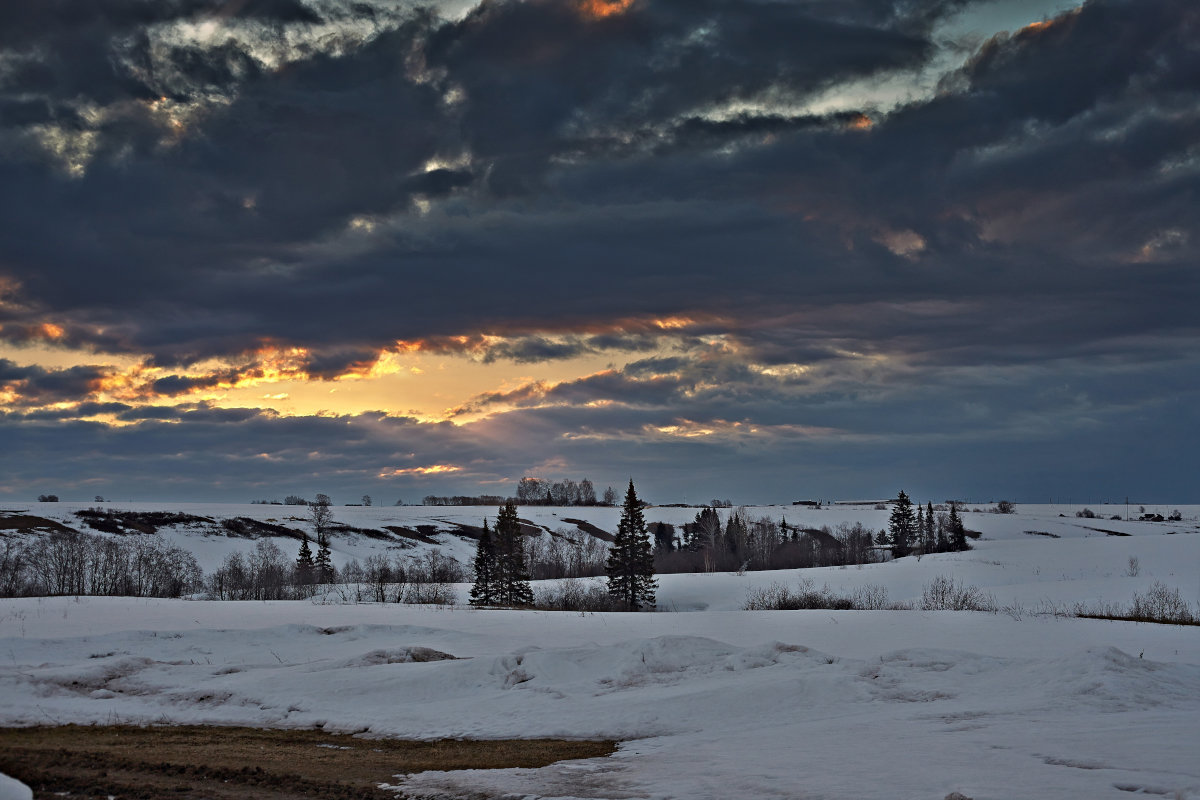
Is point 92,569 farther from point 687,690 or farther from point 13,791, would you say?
point 13,791

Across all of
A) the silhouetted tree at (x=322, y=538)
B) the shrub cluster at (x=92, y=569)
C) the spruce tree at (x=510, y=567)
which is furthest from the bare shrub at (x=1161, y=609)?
the silhouetted tree at (x=322, y=538)

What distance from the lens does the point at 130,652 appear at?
2395 cm

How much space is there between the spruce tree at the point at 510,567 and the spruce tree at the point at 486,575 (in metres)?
0.44

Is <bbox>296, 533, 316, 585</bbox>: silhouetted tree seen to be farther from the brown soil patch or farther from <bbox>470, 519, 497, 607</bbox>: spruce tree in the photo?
the brown soil patch

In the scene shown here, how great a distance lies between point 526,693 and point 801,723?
679 centimetres

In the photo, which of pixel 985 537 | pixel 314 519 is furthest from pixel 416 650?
pixel 985 537

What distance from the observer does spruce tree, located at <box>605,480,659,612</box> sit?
65.4 metres

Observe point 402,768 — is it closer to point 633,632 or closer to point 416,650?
point 416,650

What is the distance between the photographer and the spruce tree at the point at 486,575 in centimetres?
5956

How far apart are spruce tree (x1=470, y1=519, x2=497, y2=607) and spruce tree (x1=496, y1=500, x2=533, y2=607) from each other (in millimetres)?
443

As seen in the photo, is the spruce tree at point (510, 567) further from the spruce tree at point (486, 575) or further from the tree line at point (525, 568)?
the spruce tree at point (486, 575)

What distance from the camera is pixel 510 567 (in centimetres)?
6203

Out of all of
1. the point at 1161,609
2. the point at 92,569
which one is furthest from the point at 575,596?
the point at 92,569

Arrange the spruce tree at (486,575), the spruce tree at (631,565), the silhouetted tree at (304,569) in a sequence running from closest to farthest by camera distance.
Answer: the spruce tree at (486,575) → the spruce tree at (631,565) → the silhouetted tree at (304,569)
